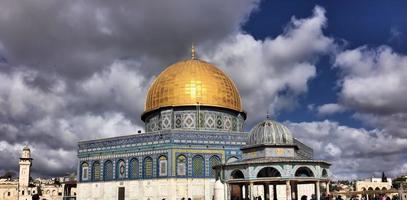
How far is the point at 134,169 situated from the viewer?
36531mm

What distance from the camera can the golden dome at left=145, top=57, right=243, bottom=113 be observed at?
3978 centimetres

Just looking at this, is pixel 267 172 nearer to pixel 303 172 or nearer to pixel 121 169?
pixel 303 172

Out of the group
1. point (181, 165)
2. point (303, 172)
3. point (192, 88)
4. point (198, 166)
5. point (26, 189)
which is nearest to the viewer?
point (303, 172)

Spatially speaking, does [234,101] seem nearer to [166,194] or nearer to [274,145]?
[166,194]

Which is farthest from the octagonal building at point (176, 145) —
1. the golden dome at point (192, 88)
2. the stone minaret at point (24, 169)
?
the stone minaret at point (24, 169)

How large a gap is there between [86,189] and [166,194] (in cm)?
796

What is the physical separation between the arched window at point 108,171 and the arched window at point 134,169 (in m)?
2.00

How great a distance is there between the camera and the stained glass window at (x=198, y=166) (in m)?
35.1

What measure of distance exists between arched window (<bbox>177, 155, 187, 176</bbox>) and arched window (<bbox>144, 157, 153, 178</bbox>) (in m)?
2.10

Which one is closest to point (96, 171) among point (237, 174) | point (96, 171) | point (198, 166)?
point (96, 171)

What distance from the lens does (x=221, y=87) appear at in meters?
41.2

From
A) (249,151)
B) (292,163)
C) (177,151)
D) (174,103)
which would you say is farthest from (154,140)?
(292,163)

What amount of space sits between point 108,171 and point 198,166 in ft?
24.5

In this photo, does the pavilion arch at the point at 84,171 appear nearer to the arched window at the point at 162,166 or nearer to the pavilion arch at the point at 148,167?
the pavilion arch at the point at 148,167
